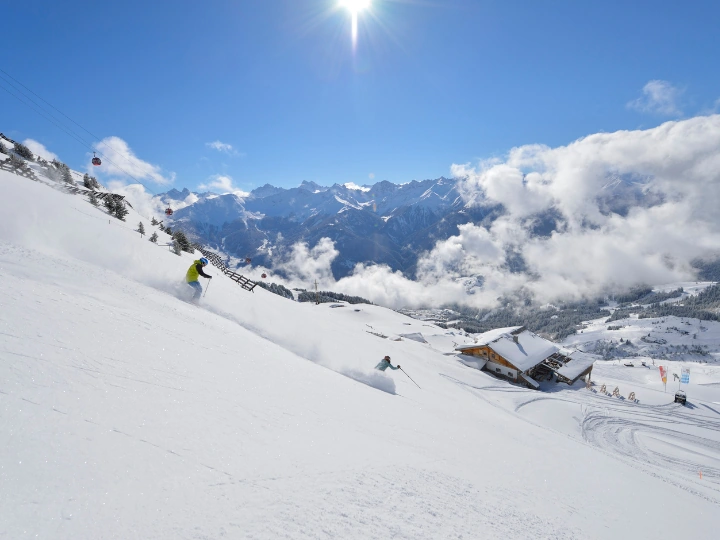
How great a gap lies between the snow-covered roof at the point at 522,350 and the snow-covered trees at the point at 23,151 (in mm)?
67611

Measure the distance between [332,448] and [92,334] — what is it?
5.21m

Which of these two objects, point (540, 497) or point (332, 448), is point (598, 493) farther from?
point (332, 448)

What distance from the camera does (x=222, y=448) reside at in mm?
4578

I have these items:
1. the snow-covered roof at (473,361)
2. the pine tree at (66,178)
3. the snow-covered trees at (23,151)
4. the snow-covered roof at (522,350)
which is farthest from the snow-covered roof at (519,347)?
the snow-covered trees at (23,151)

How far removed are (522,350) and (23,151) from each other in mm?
73315

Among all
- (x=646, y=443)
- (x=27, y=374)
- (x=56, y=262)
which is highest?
(x=56, y=262)

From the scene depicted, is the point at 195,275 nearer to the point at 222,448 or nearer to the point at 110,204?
the point at 222,448

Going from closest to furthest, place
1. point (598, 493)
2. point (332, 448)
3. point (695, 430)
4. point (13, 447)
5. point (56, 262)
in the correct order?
1. point (13, 447)
2. point (332, 448)
3. point (598, 493)
4. point (56, 262)
5. point (695, 430)

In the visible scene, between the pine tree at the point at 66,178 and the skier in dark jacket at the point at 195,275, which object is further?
the pine tree at the point at 66,178

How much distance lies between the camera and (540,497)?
709 cm

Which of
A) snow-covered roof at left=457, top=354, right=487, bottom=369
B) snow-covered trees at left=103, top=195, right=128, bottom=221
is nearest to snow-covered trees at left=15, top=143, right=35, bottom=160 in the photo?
snow-covered trees at left=103, top=195, right=128, bottom=221

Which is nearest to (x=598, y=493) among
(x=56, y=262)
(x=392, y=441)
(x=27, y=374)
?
(x=392, y=441)

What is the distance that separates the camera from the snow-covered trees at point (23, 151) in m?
38.7

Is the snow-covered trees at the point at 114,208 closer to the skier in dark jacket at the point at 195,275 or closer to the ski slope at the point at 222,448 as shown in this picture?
the ski slope at the point at 222,448
